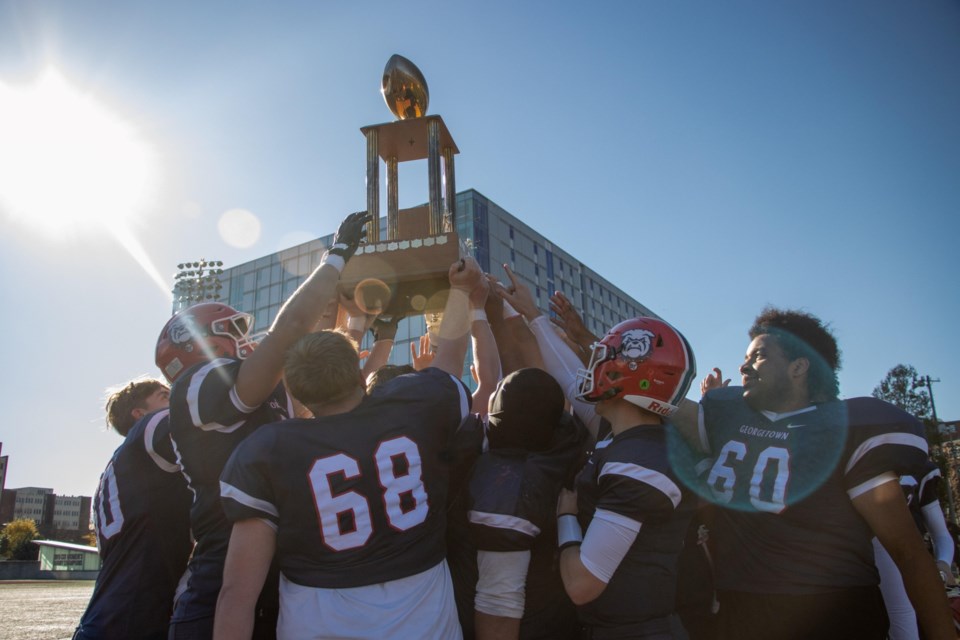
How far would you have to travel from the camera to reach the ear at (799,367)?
348 cm

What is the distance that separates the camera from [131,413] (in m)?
4.35

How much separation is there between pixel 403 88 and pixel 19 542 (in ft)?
235

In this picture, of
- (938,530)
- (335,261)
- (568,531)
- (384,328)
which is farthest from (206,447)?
(938,530)

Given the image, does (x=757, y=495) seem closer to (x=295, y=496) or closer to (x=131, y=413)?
(x=295, y=496)

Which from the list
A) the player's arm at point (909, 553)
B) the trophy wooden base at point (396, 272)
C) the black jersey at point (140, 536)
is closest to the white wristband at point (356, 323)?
the trophy wooden base at point (396, 272)

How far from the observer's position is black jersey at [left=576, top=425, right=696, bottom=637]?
273 centimetres

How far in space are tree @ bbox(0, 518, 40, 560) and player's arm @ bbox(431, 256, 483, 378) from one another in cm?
7285

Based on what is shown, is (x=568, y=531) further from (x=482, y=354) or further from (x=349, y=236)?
(x=349, y=236)

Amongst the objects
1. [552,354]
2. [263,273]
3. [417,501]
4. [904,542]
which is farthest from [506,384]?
[263,273]

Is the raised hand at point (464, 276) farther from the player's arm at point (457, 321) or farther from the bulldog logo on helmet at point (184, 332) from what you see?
the bulldog logo on helmet at point (184, 332)

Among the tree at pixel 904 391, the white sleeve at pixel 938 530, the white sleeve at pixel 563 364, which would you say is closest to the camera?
the white sleeve at pixel 563 364

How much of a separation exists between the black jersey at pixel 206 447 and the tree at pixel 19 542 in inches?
2859

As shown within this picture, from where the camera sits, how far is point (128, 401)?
171 inches

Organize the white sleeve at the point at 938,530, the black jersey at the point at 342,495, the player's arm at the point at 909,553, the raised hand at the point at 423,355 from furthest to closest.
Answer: the white sleeve at the point at 938,530
the raised hand at the point at 423,355
the player's arm at the point at 909,553
the black jersey at the point at 342,495
